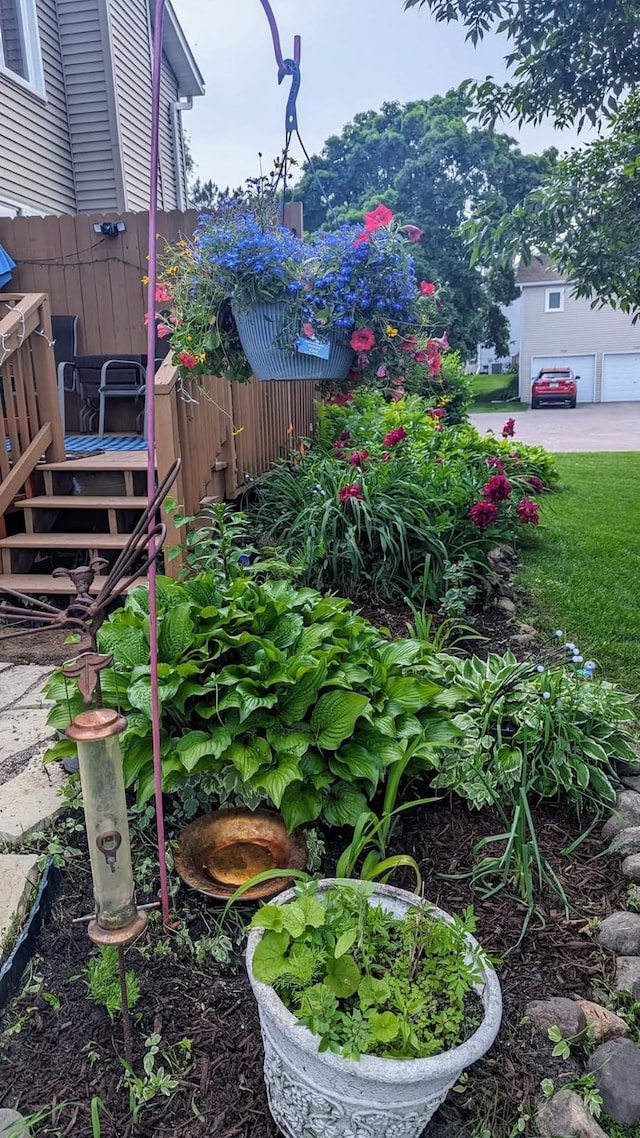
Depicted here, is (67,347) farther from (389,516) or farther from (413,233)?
(413,233)

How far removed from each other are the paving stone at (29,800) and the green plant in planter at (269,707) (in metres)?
0.19

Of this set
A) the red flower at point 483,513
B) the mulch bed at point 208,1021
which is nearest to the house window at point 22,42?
the red flower at point 483,513

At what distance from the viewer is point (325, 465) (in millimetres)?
4285

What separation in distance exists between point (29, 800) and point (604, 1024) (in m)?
1.57

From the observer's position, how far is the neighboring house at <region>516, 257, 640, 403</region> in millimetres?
24750

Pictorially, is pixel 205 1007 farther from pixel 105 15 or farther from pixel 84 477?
pixel 105 15

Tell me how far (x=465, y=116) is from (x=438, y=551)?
2.27 metres

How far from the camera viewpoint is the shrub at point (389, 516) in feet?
11.8

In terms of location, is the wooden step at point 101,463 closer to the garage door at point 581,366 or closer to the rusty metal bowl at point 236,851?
the rusty metal bowl at point 236,851

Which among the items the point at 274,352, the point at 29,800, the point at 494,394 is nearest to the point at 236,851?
the point at 29,800

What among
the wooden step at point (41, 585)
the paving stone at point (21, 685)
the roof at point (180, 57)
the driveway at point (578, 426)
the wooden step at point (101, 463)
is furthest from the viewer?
the driveway at point (578, 426)

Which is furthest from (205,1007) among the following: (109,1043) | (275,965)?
(275,965)

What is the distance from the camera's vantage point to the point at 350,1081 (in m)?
1.11

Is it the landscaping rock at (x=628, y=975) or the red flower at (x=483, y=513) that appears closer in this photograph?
the landscaping rock at (x=628, y=975)
